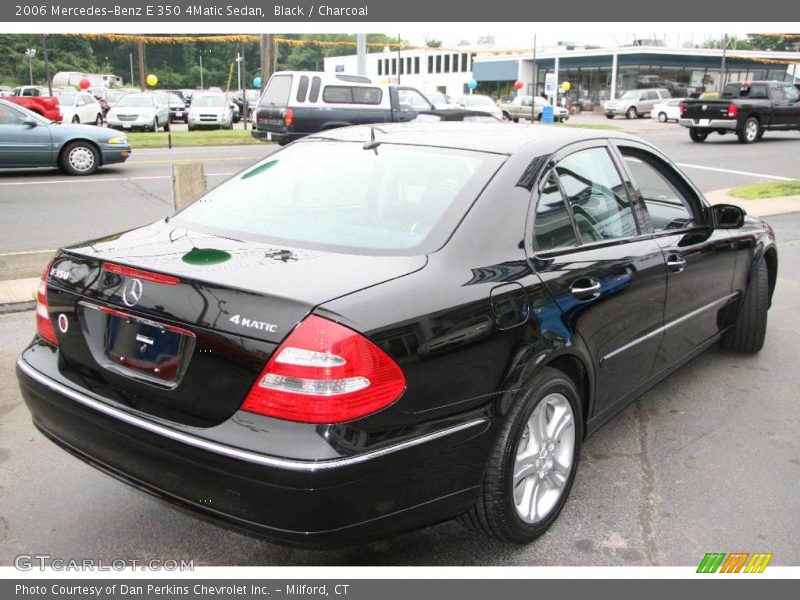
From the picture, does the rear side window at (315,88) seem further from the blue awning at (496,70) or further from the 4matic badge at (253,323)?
the blue awning at (496,70)

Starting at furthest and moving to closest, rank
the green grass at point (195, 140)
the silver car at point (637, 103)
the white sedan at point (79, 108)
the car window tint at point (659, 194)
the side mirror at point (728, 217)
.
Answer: the silver car at point (637, 103) < the white sedan at point (79, 108) < the green grass at point (195, 140) < the side mirror at point (728, 217) < the car window tint at point (659, 194)

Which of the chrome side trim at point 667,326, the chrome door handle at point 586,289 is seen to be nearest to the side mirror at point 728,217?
the chrome side trim at point 667,326

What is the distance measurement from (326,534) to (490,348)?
844 millimetres

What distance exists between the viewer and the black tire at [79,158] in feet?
46.4

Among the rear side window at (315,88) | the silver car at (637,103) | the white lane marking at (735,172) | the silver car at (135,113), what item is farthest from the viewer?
the silver car at (637,103)

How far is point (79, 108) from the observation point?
2941cm

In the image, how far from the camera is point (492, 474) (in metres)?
2.76

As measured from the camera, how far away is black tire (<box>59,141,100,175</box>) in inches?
557

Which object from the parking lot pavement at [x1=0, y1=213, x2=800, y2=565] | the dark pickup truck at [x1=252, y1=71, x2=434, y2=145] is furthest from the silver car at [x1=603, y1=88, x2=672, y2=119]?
the parking lot pavement at [x1=0, y1=213, x2=800, y2=565]

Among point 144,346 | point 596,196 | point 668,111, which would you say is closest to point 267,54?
point 668,111

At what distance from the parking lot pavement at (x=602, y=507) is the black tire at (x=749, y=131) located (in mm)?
21922

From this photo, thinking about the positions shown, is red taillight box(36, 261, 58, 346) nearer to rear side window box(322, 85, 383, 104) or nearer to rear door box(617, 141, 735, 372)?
rear door box(617, 141, 735, 372)

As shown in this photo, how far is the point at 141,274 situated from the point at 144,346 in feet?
0.80

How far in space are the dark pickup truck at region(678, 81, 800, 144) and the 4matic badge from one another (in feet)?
78.0
